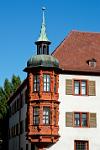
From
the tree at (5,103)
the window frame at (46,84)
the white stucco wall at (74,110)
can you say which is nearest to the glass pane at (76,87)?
the white stucco wall at (74,110)

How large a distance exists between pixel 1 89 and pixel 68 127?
1365 inches

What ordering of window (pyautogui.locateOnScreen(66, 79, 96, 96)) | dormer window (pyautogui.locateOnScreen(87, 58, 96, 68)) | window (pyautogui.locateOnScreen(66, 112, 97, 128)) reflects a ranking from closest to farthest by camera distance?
window (pyautogui.locateOnScreen(66, 112, 97, 128)), window (pyautogui.locateOnScreen(66, 79, 96, 96)), dormer window (pyautogui.locateOnScreen(87, 58, 96, 68))

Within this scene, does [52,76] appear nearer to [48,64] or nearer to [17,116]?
[48,64]

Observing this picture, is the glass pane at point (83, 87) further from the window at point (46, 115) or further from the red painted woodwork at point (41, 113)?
the window at point (46, 115)

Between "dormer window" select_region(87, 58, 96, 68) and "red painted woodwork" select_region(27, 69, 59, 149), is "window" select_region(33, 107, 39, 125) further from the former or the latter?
"dormer window" select_region(87, 58, 96, 68)

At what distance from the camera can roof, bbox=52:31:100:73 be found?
51.3 metres

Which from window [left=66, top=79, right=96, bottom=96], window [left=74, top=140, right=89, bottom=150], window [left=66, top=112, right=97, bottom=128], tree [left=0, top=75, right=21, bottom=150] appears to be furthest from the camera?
tree [left=0, top=75, right=21, bottom=150]

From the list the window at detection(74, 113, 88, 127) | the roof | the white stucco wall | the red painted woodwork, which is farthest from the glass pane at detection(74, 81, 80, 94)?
the window at detection(74, 113, 88, 127)

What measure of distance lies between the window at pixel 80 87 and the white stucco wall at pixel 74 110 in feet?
1.54

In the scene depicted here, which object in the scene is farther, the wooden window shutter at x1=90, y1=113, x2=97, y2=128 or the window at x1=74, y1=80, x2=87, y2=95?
the window at x1=74, y1=80, x2=87, y2=95

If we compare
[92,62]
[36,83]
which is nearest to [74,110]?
[36,83]

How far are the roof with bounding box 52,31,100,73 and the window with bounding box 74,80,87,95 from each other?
1391 mm

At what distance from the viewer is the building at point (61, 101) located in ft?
160

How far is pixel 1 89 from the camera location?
82562 millimetres
